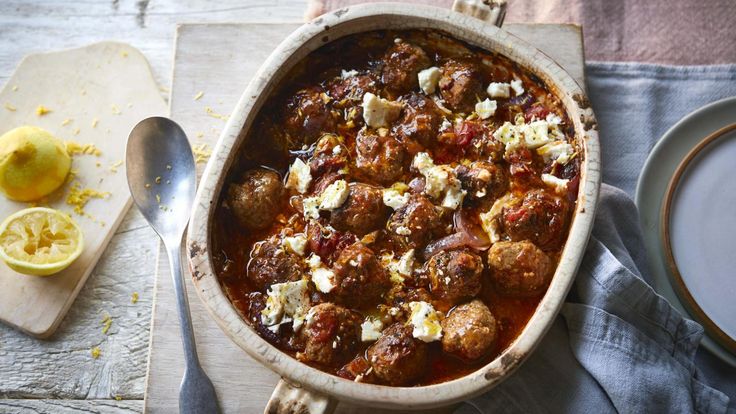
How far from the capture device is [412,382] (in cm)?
277

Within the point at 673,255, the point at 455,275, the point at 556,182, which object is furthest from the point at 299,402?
the point at 673,255

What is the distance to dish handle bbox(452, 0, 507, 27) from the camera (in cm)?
319

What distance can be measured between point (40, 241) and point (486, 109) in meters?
2.24

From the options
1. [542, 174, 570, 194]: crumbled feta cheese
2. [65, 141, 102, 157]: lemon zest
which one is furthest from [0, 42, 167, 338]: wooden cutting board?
[542, 174, 570, 194]: crumbled feta cheese

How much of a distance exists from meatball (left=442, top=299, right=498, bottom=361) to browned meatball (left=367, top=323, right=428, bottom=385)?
0.37 ft

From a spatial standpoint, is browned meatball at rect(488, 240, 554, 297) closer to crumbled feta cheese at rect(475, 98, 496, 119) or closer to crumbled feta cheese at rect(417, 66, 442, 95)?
crumbled feta cheese at rect(475, 98, 496, 119)

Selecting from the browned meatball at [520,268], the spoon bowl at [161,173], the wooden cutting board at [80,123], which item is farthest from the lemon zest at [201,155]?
the browned meatball at [520,268]

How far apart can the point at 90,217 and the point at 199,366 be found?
114 cm

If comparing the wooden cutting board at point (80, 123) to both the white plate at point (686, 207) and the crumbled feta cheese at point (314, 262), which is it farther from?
the white plate at point (686, 207)

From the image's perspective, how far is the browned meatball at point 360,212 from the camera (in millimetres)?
2943

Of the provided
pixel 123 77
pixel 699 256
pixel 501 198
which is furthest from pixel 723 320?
pixel 123 77

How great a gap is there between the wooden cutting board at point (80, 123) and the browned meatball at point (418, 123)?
146cm

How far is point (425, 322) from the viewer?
9.05 feet

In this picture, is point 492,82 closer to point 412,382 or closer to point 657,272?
point 657,272
